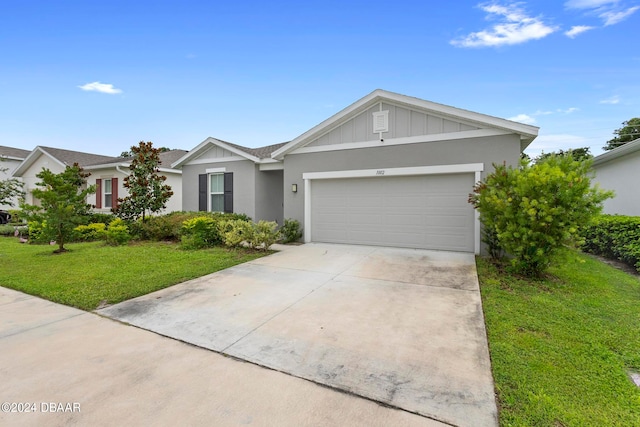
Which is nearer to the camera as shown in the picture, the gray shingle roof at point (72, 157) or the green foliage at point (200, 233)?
the green foliage at point (200, 233)

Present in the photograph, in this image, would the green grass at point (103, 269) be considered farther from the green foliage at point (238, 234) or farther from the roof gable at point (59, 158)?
the roof gable at point (59, 158)

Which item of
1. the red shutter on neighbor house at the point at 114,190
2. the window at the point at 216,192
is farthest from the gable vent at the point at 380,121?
the red shutter on neighbor house at the point at 114,190

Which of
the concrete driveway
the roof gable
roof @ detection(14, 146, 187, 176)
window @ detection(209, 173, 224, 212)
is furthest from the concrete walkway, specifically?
the roof gable

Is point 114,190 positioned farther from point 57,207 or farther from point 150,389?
point 150,389

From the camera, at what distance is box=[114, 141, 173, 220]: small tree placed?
37.3ft

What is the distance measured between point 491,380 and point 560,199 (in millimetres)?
4214

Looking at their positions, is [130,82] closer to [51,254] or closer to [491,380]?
[51,254]

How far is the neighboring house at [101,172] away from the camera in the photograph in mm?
14680

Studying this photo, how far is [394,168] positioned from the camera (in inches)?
345

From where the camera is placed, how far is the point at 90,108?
1526 centimetres

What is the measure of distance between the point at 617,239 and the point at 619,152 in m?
3.76

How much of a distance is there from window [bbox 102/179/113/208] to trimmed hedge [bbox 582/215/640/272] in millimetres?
18856

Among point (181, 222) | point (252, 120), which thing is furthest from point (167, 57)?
point (181, 222)

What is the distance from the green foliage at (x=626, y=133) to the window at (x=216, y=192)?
36.3m
